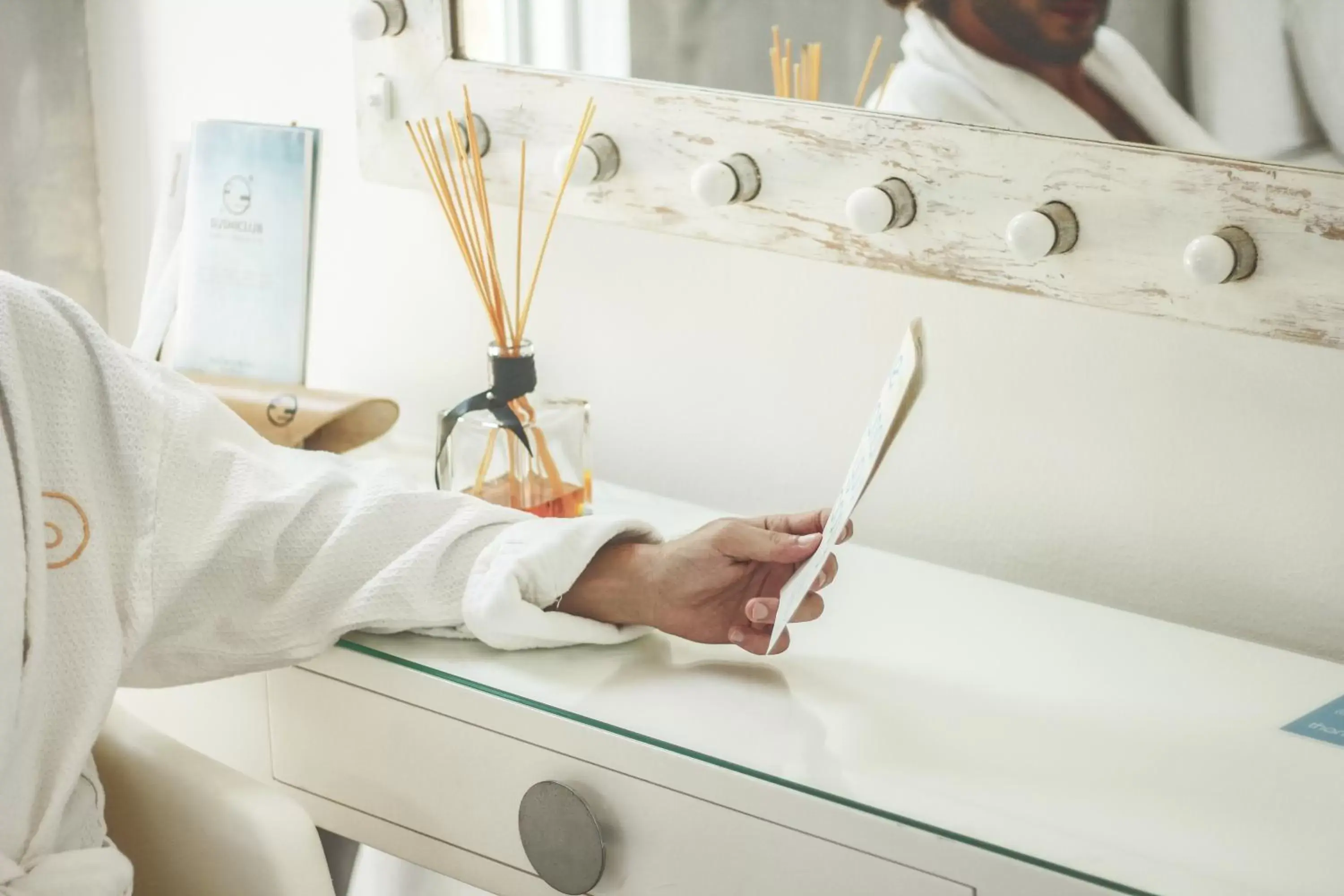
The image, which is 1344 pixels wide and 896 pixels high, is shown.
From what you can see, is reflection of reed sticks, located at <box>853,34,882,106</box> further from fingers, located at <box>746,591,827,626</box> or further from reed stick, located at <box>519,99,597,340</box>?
fingers, located at <box>746,591,827,626</box>

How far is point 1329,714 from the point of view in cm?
89

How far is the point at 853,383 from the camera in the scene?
1195 millimetres

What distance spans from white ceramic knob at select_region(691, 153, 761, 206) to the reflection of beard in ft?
0.74

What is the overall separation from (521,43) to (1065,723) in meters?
0.76

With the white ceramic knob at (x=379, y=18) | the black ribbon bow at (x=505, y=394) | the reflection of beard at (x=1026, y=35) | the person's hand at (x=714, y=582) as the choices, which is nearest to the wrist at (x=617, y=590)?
the person's hand at (x=714, y=582)

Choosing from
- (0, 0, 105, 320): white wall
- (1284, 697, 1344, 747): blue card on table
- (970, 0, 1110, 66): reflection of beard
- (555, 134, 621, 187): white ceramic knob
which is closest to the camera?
(1284, 697, 1344, 747): blue card on table

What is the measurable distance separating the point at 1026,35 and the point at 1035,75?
3 cm

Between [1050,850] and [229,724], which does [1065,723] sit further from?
[229,724]

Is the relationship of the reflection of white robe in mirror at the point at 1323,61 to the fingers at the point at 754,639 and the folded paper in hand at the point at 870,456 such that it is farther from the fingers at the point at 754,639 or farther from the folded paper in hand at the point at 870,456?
the fingers at the point at 754,639

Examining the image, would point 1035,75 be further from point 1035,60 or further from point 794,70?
point 794,70

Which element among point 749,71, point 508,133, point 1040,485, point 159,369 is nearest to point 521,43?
point 508,133

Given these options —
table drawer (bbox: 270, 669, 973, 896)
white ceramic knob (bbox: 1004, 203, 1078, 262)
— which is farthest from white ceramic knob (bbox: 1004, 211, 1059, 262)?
table drawer (bbox: 270, 669, 973, 896)

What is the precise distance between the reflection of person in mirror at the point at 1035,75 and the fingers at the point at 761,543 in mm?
347

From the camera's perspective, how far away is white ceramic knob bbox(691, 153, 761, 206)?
1130 millimetres
